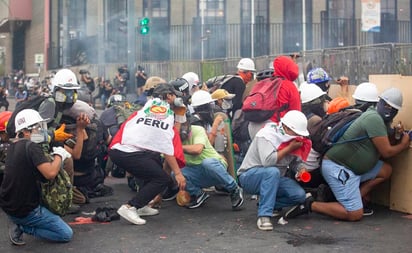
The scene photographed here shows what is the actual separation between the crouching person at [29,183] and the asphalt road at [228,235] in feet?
0.51

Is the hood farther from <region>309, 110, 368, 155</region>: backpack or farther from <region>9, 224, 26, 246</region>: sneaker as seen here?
<region>9, 224, 26, 246</region>: sneaker

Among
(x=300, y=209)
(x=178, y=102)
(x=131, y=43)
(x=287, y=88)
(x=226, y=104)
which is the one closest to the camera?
(x=300, y=209)

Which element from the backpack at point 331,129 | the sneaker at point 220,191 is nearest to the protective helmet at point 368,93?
the backpack at point 331,129

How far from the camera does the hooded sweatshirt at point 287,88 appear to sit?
25.8 feet

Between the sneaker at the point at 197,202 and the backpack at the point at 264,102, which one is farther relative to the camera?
the sneaker at the point at 197,202

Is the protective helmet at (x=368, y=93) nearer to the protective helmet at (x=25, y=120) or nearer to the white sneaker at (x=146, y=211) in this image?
the white sneaker at (x=146, y=211)

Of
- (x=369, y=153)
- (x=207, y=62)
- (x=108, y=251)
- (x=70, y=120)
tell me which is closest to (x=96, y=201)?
(x=70, y=120)

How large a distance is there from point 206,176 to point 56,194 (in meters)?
2.06

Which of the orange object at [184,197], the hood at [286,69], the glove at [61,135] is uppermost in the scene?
the hood at [286,69]

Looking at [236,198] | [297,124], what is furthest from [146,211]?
[297,124]

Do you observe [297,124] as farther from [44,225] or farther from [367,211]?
[44,225]

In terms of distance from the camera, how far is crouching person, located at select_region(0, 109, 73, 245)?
6.01m

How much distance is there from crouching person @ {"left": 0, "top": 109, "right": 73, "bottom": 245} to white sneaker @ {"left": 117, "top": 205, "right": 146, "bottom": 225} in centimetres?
81

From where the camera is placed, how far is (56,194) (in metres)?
6.31
